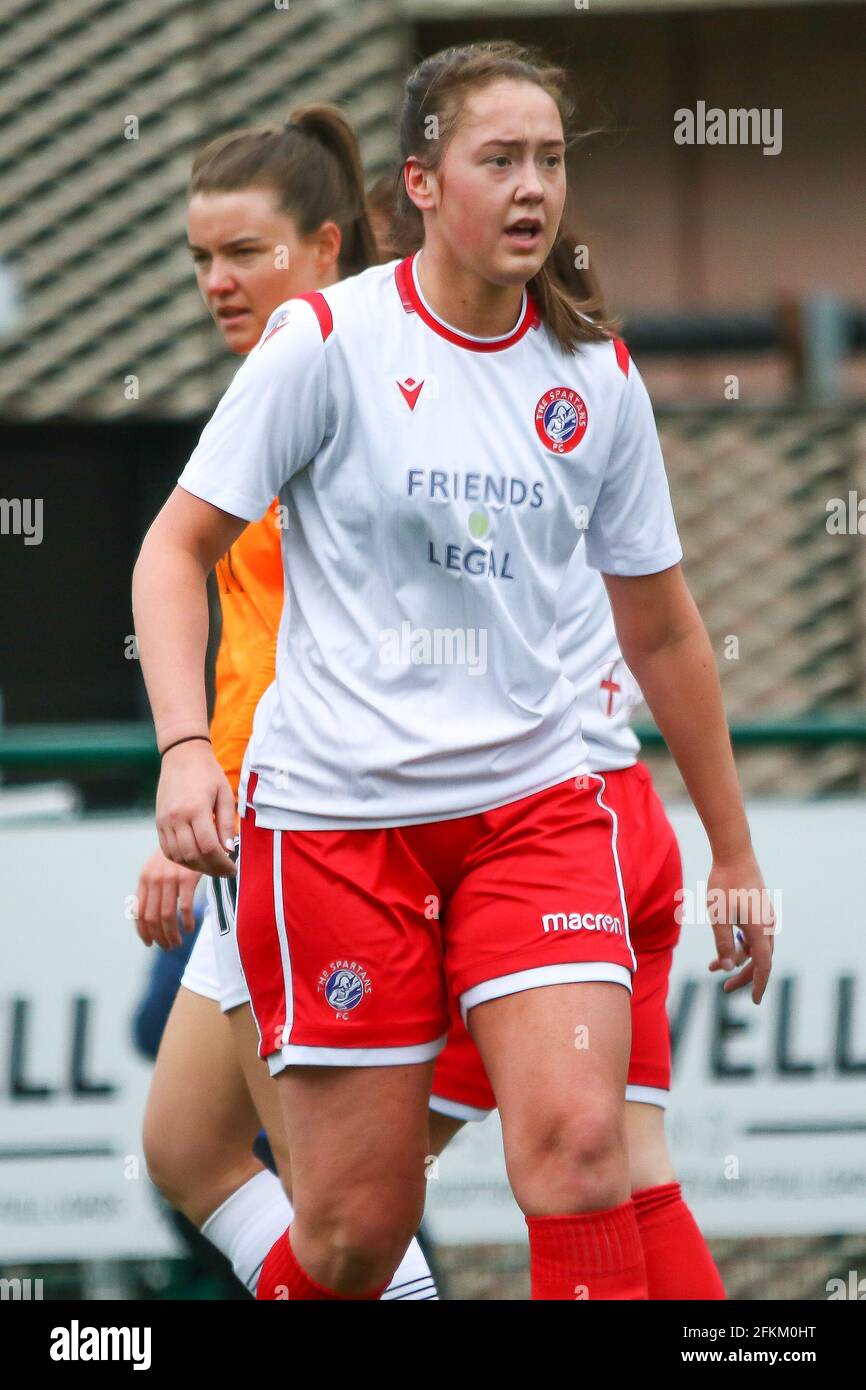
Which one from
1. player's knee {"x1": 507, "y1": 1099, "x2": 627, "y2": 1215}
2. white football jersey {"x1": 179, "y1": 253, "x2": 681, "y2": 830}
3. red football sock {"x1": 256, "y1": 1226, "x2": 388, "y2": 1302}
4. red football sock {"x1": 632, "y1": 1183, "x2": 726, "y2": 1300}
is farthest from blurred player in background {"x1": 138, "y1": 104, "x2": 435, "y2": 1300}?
player's knee {"x1": 507, "y1": 1099, "x2": 627, "y2": 1215}

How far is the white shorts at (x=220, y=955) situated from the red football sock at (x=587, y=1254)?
0.58 m

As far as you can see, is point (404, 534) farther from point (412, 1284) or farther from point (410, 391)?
point (412, 1284)

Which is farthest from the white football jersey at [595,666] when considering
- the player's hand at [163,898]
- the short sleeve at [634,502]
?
the player's hand at [163,898]

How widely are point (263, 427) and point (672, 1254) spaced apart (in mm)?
1464

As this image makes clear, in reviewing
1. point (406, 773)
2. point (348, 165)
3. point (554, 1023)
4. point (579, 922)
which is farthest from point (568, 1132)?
point (348, 165)

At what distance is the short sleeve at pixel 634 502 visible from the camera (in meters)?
2.95

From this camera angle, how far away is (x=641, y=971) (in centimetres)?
331

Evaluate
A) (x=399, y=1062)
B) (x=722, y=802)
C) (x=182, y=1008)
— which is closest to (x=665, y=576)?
(x=722, y=802)

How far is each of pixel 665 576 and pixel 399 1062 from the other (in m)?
0.79

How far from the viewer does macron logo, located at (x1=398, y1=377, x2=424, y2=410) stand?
9.14 ft

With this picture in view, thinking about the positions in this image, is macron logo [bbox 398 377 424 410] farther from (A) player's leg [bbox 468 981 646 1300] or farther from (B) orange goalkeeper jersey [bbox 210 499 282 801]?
(A) player's leg [bbox 468 981 646 1300]

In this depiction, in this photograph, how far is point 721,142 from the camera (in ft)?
28.9

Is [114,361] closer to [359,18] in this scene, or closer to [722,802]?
[359,18]

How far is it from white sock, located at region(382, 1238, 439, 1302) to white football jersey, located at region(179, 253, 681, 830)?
87cm
